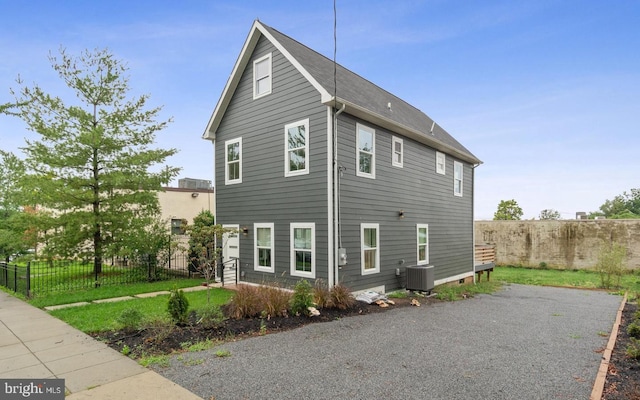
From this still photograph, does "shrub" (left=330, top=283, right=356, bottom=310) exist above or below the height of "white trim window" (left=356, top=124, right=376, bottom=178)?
below

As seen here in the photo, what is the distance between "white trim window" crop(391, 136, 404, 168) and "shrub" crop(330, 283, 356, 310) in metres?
4.93

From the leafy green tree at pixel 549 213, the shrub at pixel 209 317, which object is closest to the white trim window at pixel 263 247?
the shrub at pixel 209 317

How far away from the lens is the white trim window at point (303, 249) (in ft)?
31.5

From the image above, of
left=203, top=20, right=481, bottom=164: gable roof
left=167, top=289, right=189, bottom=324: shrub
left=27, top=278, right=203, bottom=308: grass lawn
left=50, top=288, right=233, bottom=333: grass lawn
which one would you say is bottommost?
left=27, top=278, right=203, bottom=308: grass lawn

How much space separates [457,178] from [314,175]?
8827 millimetres

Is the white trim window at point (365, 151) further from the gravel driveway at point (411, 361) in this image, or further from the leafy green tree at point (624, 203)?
the leafy green tree at point (624, 203)

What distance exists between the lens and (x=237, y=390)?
3.98m

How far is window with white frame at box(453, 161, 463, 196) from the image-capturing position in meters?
15.4

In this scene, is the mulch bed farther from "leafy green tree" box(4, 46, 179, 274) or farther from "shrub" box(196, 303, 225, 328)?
"leafy green tree" box(4, 46, 179, 274)

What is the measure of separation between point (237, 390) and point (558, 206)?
138 ft

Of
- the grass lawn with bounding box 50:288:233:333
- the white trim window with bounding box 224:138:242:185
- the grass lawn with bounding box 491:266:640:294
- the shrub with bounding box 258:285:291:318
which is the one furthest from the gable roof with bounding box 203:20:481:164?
the grass lawn with bounding box 491:266:640:294

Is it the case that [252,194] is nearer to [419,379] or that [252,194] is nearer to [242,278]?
[242,278]

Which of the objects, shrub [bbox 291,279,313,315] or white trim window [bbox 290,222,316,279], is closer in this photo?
shrub [bbox 291,279,313,315]

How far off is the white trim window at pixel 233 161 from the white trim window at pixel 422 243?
675 centimetres
